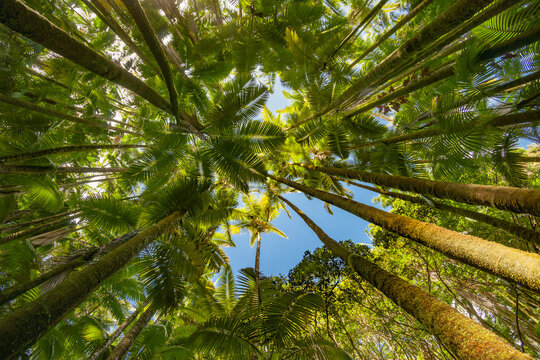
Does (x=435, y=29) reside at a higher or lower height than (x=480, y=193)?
higher

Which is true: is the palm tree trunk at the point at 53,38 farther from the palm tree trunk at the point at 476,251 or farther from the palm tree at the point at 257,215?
the palm tree at the point at 257,215

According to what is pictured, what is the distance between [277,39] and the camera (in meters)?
4.47

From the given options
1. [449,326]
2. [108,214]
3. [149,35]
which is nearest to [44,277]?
[108,214]

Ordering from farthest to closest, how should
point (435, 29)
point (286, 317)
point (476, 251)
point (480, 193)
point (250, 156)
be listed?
point (250, 156) < point (286, 317) < point (435, 29) < point (480, 193) < point (476, 251)

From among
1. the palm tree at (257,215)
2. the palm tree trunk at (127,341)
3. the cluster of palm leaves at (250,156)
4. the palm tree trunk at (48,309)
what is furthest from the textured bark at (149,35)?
the palm tree at (257,215)

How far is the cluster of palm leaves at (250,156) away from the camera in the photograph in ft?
4.82

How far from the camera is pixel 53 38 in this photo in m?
1.35

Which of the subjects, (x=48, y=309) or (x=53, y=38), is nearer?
(x=48, y=309)

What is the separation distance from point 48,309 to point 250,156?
10.7 feet

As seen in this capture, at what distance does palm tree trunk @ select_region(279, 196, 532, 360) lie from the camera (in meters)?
0.94

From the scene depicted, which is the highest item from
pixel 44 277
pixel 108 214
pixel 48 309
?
pixel 108 214

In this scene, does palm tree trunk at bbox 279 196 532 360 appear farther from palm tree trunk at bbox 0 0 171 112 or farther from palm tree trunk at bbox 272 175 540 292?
palm tree trunk at bbox 0 0 171 112

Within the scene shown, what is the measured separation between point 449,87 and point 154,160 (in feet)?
16.1

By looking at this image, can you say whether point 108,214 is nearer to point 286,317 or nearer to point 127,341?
point 127,341
